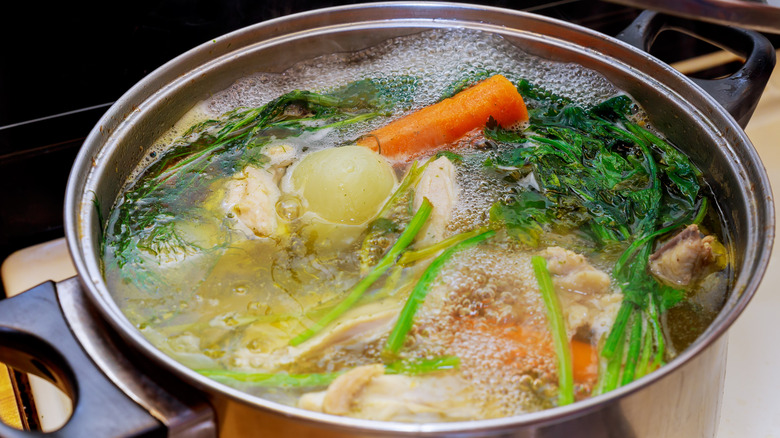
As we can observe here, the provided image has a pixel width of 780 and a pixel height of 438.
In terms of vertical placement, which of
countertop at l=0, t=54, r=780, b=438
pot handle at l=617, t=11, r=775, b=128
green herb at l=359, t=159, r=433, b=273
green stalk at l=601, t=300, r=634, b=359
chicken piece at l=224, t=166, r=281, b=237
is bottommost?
countertop at l=0, t=54, r=780, b=438

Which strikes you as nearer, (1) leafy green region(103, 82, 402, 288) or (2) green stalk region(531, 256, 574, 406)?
(2) green stalk region(531, 256, 574, 406)

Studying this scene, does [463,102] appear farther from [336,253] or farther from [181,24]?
[181,24]

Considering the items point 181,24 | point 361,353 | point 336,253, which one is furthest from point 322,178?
point 181,24

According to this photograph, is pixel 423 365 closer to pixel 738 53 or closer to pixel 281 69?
pixel 281 69

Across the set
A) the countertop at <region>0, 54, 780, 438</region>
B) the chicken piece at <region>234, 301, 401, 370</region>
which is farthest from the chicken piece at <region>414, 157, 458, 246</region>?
the countertop at <region>0, 54, 780, 438</region>

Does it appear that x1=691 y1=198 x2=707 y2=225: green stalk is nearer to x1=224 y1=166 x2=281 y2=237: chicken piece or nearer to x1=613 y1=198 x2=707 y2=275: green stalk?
x1=613 y1=198 x2=707 y2=275: green stalk

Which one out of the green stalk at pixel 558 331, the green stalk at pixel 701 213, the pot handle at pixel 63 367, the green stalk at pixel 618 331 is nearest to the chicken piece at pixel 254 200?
the pot handle at pixel 63 367

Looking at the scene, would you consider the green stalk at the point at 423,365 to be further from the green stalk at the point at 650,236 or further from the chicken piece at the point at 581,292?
the green stalk at the point at 650,236

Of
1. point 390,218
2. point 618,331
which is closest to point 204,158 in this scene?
point 390,218
